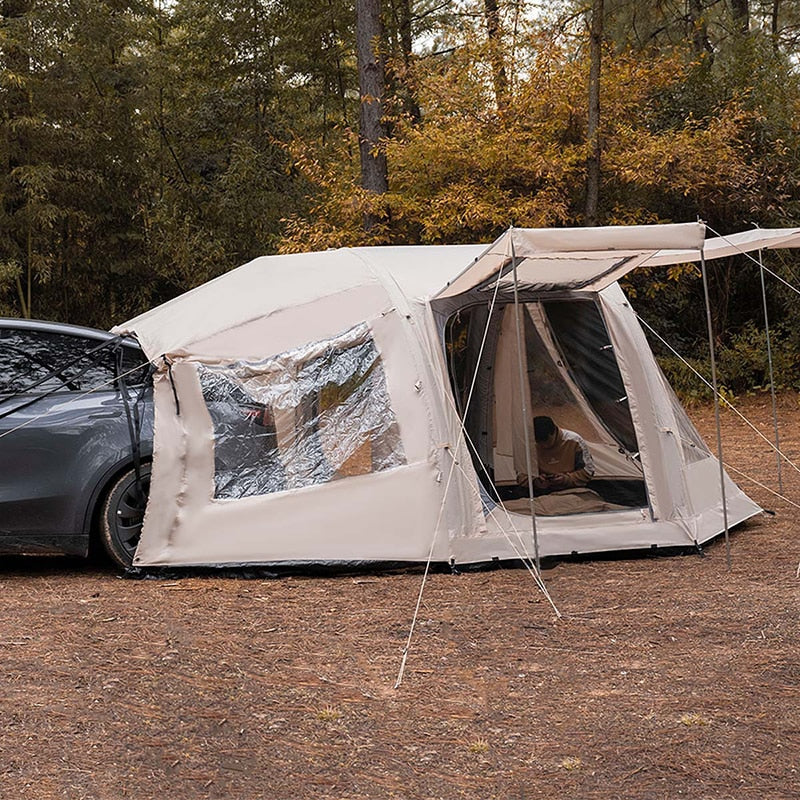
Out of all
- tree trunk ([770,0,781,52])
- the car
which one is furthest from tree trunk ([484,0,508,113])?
the car

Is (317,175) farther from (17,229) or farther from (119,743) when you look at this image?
(119,743)

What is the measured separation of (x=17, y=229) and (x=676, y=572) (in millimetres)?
11417

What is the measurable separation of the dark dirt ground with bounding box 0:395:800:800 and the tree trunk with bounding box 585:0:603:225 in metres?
7.30

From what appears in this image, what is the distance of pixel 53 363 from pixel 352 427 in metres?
1.70

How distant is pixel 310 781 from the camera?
3602 millimetres

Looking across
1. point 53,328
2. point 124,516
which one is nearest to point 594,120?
point 53,328

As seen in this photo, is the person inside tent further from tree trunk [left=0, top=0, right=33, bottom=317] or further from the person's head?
tree trunk [left=0, top=0, right=33, bottom=317]

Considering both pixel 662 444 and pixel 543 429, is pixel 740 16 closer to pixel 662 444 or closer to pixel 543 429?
pixel 543 429

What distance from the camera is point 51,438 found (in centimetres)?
626

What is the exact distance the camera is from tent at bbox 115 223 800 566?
6.42 meters

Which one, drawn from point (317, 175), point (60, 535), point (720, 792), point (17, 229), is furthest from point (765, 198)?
point (720, 792)

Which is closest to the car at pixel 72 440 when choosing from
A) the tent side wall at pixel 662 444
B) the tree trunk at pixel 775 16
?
the tent side wall at pixel 662 444

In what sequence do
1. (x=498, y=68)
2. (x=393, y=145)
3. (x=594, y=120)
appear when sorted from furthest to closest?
(x=498, y=68), (x=393, y=145), (x=594, y=120)

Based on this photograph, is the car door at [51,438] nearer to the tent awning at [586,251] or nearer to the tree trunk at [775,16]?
the tent awning at [586,251]
